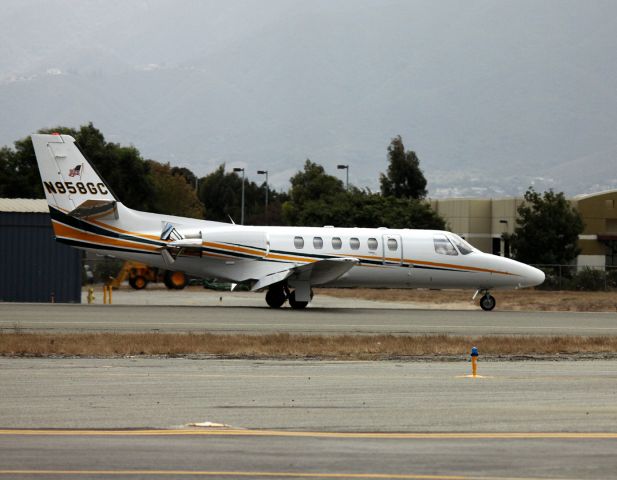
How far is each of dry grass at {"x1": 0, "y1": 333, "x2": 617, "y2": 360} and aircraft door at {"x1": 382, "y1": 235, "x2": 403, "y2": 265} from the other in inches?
449

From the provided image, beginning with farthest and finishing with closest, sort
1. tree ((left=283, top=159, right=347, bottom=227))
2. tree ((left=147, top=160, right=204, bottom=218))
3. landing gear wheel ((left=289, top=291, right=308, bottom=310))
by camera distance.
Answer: tree ((left=147, top=160, right=204, bottom=218)), tree ((left=283, top=159, right=347, bottom=227)), landing gear wheel ((left=289, top=291, right=308, bottom=310))

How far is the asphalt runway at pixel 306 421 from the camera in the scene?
10.1 m

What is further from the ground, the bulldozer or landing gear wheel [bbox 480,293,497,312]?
the bulldozer

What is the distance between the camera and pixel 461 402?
14.4 m

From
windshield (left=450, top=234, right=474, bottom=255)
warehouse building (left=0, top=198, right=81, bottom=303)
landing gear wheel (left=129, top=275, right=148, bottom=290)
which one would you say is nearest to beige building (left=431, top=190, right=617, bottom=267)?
landing gear wheel (left=129, top=275, right=148, bottom=290)

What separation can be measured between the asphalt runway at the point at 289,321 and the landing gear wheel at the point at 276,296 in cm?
46

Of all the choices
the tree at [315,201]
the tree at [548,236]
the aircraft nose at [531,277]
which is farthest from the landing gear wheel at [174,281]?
the tree at [548,236]

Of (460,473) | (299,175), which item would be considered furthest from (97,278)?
(299,175)

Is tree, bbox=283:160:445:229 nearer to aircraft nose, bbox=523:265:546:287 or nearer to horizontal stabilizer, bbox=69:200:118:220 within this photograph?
aircraft nose, bbox=523:265:546:287

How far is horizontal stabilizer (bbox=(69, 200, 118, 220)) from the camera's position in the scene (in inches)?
1355

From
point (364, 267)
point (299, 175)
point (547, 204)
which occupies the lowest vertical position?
point (364, 267)

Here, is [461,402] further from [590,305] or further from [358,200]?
[358,200]

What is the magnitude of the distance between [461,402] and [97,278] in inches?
1943

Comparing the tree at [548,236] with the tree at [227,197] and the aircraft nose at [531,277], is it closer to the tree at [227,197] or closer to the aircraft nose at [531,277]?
the aircraft nose at [531,277]
